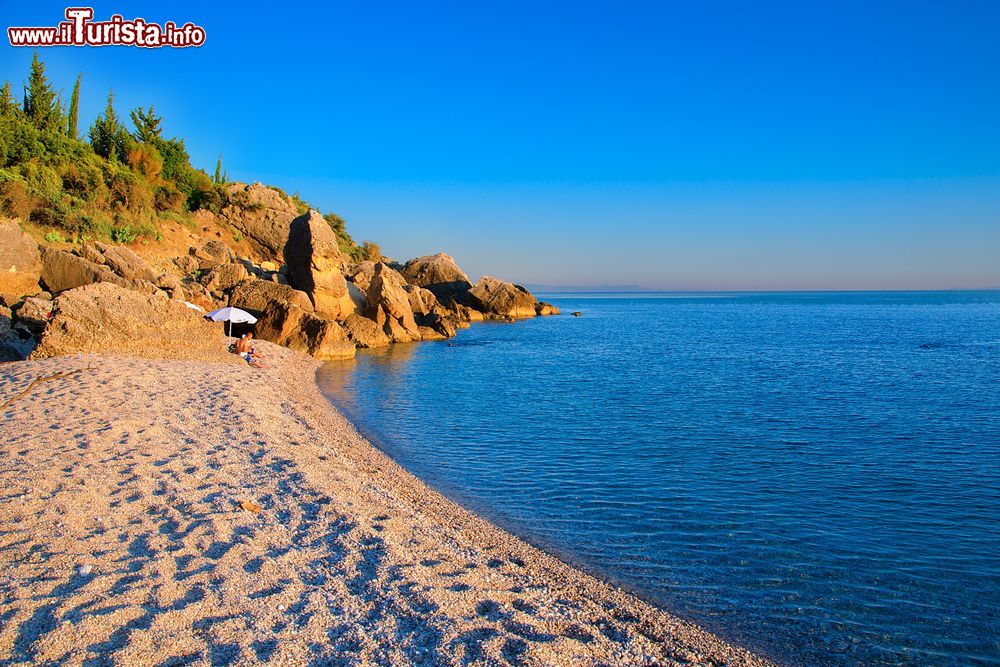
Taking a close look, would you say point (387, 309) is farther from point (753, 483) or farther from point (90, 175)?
point (753, 483)

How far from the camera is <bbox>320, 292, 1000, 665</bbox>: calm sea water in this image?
22.7 ft

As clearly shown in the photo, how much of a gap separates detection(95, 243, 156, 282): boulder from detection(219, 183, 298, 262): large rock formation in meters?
23.6

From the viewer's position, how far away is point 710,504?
401 inches

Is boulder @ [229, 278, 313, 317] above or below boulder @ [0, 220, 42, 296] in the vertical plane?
below

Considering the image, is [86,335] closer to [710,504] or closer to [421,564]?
[421,564]

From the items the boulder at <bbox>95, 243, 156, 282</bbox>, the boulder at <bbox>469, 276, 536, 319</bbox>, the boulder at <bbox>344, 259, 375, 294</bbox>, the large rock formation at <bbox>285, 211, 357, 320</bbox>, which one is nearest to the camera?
the boulder at <bbox>95, 243, 156, 282</bbox>

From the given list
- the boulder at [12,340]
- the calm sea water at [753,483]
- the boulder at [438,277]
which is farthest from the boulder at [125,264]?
the boulder at [438,277]

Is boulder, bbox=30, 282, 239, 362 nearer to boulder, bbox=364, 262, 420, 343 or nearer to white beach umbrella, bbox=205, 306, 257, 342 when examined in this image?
white beach umbrella, bbox=205, 306, 257, 342

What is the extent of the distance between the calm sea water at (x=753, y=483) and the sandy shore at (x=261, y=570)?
938 mm

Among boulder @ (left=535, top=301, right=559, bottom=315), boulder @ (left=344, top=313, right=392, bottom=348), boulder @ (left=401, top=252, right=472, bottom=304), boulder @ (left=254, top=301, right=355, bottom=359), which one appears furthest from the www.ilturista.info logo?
boulder @ (left=535, top=301, right=559, bottom=315)

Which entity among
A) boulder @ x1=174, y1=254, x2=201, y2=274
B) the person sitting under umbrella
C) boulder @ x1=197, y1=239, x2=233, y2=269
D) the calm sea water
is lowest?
the calm sea water

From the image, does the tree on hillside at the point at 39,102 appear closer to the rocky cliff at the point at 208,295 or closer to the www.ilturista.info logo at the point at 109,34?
the rocky cliff at the point at 208,295

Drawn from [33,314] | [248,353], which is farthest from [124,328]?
[248,353]

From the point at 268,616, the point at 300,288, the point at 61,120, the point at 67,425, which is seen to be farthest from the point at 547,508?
the point at 61,120
